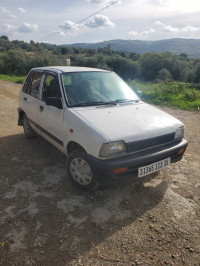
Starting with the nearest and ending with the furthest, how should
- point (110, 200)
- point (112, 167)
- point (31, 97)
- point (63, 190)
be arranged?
point (112, 167) → point (110, 200) → point (63, 190) → point (31, 97)

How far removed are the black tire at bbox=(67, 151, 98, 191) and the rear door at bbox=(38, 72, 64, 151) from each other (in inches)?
18.9

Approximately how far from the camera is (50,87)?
4.00 metres

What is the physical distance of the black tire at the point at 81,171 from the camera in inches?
120

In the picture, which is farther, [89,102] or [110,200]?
[89,102]

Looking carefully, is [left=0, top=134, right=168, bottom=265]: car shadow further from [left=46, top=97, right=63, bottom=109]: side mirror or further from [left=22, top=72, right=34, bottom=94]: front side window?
[left=22, top=72, right=34, bottom=94]: front side window

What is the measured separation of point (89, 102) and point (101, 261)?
7.45 ft

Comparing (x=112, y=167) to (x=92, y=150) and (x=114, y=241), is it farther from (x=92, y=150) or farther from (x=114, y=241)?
(x=114, y=241)

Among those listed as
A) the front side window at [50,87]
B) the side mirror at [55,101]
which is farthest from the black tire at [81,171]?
the front side window at [50,87]

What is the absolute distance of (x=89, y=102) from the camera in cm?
358

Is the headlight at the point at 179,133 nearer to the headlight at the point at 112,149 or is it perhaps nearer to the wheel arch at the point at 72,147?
the headlight at the point at 112,149

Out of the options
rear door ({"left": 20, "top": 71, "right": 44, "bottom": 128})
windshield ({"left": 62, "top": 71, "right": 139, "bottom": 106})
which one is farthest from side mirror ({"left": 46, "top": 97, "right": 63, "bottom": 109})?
rear door ({"left": 20, "top": 71, "right": 44, "bottom": 128})

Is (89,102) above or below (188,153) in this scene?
above

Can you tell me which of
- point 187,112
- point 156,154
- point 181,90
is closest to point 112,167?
point 156,154

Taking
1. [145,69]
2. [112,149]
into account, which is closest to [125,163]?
[112,149]
